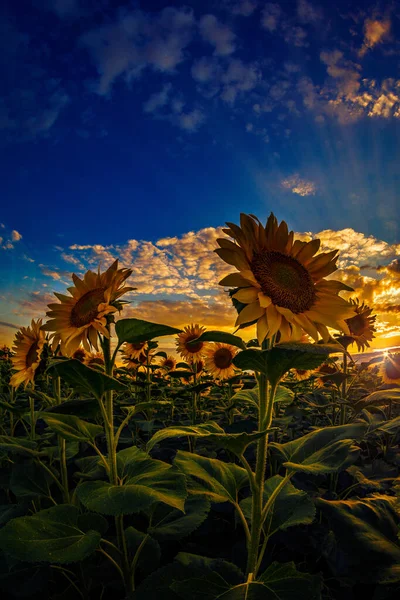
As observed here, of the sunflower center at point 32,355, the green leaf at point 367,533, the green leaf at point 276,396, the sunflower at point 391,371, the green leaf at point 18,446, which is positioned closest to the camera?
the green leaf at point 367,533

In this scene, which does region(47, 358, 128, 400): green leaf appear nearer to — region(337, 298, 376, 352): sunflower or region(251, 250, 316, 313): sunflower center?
Result: region(251, 250, 316, 313): sunflower center

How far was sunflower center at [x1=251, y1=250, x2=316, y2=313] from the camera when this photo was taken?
2129 millimetres

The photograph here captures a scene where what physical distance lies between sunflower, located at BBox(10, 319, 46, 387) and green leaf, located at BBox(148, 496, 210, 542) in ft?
6.48

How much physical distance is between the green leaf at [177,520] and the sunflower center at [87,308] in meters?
1.24

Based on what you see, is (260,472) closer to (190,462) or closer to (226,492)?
(226,492)

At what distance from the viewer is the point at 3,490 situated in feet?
11.9

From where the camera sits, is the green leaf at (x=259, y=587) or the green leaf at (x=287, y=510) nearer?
the green leaf at (x=259, y=587)

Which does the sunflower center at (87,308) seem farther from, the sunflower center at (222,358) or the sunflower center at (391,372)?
the sunflower center at (391,372)

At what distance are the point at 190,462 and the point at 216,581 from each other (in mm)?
540

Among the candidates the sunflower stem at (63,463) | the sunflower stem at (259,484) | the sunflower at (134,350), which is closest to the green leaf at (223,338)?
the sunflower stem at (259,484)

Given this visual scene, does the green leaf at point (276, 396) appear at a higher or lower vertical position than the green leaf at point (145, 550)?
higher

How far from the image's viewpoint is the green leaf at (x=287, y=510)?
6.61ft

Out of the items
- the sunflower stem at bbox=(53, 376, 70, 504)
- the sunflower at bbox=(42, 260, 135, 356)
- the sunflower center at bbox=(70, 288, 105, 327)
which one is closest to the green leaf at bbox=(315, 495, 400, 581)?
the sunflower at bbox=(42, 260, 135, 356)

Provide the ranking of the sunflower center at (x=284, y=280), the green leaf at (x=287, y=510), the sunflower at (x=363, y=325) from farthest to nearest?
the sunflower at (x=363, y=325), the sunflower center at (x=284, y=280), the green leaf at (x=287, y=510)
